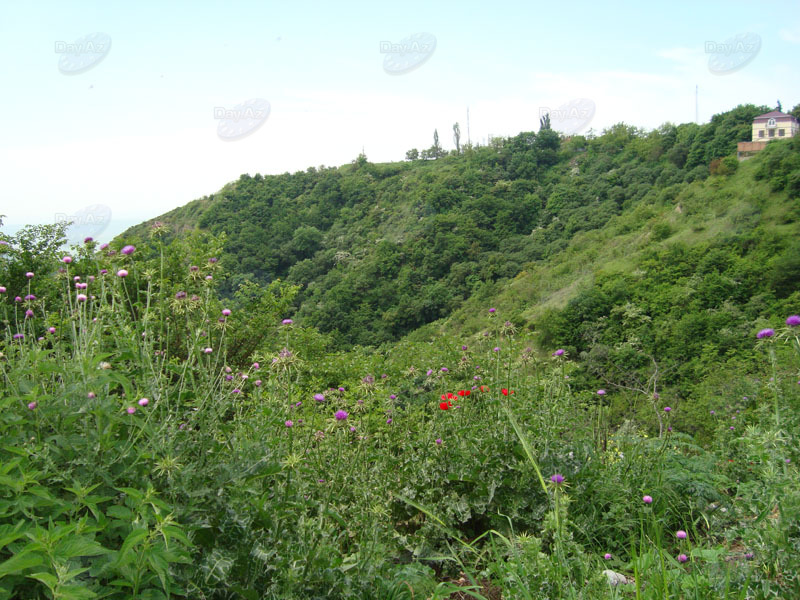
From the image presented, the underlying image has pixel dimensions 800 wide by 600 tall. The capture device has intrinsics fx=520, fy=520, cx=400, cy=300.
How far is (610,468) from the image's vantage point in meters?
3.07

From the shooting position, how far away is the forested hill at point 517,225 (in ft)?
91.9

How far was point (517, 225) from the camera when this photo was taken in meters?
57.7

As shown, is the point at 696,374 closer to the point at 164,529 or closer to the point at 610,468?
the point at 610,468

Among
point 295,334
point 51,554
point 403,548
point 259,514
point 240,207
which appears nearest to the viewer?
point 51,554

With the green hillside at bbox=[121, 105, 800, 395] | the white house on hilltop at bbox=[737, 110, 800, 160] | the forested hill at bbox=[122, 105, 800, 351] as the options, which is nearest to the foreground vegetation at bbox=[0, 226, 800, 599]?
the green hillside at bbox=[121, 105, 800, 395]

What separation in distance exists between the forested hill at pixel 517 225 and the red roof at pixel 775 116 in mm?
1772

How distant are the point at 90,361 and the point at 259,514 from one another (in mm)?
771

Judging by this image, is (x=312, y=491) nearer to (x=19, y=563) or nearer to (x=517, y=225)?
(x=19, y=563)

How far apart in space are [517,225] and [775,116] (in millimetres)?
24312

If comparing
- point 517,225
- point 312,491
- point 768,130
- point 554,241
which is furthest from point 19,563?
point 517,225

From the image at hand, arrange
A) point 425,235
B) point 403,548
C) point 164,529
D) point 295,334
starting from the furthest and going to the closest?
point 425,235 → point 295,334 → point 403,548 → point 164,529

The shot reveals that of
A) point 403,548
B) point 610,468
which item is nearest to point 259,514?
point 403,548

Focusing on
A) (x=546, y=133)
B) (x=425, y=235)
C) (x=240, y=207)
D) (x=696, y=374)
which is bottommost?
(x=696, y=374)

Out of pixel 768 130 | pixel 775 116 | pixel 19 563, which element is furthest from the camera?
pixel 768 130
